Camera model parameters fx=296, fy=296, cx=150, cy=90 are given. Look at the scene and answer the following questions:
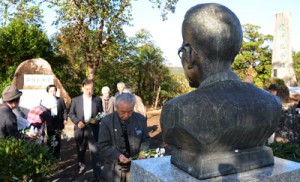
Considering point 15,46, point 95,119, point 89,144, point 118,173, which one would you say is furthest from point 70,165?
point 15,46

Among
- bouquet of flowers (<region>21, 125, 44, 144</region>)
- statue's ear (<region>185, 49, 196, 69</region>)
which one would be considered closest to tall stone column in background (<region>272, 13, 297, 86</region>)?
bouquet of flowers (<region>21, 125, 44, 144</region>)

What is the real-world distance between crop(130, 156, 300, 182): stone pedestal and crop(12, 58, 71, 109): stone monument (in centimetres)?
825

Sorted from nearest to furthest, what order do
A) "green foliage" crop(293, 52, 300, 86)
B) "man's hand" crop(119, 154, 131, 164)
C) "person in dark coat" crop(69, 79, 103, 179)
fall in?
1. "man's hand" crop(119, 154, 131, 164)
2. "person in dark coat" crop(69, 79, 103, 179)
3. "green foliage" crop(293, 52, 300, 86)

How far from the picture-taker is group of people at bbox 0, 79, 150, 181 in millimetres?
3461

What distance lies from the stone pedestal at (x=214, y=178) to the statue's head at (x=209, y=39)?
71 centimetres

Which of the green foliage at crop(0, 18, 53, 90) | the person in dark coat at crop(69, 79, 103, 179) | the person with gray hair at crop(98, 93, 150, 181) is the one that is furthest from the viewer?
the green foliage at crop(0, 18, 53, 90)

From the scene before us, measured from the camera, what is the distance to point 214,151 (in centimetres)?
205

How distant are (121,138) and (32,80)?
8.05 metres

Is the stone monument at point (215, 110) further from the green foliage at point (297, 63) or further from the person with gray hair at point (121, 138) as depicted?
the green foliage at point (297, 63)

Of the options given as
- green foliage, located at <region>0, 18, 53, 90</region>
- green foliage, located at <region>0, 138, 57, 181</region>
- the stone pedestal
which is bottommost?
green foliage, located at <region>0, 138, 57, 181</region>

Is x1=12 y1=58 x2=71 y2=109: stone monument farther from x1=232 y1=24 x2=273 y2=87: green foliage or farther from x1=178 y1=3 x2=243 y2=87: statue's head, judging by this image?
x1=232 y1=24 x2=273 y2=87: green foliage

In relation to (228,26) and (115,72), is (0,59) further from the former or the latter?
(228,26)

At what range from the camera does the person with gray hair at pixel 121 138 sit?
11.2 ft

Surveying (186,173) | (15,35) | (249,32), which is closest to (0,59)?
(15,35)
